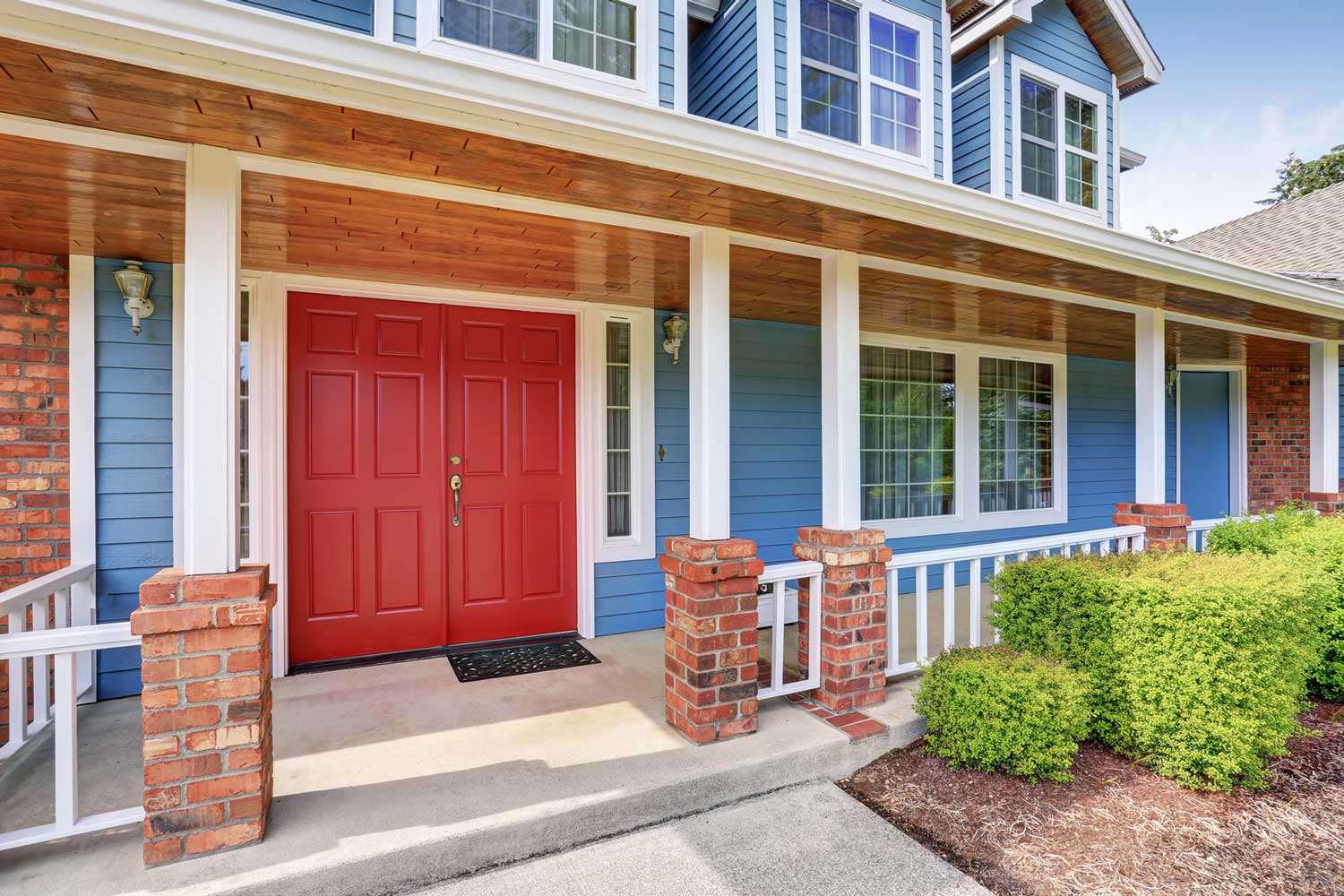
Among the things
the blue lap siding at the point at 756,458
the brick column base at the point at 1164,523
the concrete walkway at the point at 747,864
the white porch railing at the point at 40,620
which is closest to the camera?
the concrete walkway at the point at 747,864

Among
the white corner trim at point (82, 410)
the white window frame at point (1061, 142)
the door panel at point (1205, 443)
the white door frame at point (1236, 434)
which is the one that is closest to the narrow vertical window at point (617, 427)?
the white corner trim at point (82, 410)

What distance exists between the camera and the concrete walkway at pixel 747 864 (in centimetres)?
206

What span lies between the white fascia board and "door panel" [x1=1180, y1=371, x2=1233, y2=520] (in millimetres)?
5645

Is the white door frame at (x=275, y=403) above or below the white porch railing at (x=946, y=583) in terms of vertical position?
above

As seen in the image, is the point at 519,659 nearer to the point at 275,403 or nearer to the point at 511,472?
the point at 511,472

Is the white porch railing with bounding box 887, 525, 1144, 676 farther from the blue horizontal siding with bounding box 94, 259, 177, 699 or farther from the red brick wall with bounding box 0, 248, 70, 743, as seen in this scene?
the red brick wall with bounding box 0, 248, 70, 743

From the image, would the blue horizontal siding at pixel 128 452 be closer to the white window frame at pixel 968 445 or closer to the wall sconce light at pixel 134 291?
the wall sconce light at pixel 134 291

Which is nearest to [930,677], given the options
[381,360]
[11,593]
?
[381,360]

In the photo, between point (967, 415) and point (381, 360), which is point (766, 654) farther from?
point (967, 415)

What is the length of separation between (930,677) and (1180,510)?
2.45 m

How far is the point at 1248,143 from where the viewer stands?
16.2 meters

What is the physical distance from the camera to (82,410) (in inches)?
121

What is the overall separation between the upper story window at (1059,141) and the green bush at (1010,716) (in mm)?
4620

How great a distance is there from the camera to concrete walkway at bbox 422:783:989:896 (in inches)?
81.0
